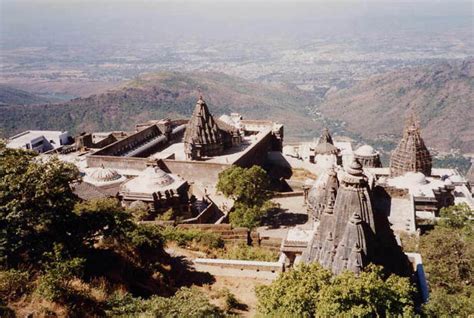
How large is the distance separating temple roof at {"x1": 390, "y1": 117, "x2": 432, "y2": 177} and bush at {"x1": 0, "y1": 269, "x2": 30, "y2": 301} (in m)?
33.1

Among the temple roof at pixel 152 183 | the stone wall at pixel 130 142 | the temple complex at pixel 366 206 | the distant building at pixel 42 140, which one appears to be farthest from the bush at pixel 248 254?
the distant building at pixel 42 140

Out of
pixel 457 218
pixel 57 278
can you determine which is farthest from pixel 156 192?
pixel 457 218

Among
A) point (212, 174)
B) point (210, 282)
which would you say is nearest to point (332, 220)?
point (210, 282)

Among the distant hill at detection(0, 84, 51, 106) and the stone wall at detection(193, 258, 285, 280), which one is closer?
the stone wall at detection(193, 258, 285, 280)

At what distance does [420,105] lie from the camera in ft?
530

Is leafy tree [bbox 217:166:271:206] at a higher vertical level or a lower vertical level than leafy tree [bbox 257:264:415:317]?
lower

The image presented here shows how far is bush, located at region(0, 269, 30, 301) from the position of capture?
13375 millimetres

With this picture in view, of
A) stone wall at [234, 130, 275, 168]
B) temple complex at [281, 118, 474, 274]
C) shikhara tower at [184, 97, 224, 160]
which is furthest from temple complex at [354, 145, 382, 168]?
shikhara tower at [184, 97, 224, 160]

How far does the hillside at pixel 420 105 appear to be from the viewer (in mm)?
144875

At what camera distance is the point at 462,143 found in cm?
13750

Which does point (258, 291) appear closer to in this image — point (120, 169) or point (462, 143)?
point (120, 169)

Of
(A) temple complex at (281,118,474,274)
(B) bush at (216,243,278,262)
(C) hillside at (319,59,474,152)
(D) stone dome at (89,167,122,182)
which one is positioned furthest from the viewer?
(C) hillside at (319,59,474,152)

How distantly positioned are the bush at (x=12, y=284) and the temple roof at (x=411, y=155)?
33078 millimetres

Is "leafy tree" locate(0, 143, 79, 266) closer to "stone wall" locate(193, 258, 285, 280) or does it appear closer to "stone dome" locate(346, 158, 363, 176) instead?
"stone wall" locate(193, 258, 285, 280)
